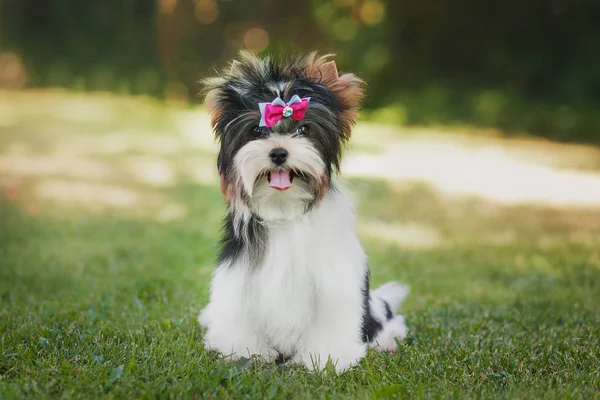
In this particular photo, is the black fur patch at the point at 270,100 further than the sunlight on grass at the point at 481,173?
No

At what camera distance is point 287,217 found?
137 inches

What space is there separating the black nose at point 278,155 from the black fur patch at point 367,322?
2.93 feet

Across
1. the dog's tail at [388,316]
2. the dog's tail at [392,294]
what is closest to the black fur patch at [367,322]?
the dog's tail at [388,316]

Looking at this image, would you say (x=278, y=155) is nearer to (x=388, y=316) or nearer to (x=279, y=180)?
(x=279, y=180)

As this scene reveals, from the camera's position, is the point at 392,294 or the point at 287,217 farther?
the point at 392,294

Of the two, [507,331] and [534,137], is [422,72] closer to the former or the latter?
[534,137]

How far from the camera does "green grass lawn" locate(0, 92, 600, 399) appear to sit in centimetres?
347

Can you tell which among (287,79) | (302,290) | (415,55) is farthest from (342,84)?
(415,55)

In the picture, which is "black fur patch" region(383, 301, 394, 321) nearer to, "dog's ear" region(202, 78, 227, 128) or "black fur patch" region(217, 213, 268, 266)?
"black fur patch" region(217, 213, 268, 266)

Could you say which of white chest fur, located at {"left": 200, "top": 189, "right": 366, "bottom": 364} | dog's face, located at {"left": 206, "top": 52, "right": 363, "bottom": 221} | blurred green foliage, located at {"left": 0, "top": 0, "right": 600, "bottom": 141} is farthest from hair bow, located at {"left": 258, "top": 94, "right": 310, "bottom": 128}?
blurred green foliage, located at {"left": 0, "top": 0, "right": 600, "bottom": 141}

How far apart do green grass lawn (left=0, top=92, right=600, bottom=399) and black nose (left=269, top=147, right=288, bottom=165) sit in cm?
110

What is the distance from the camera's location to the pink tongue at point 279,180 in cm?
333

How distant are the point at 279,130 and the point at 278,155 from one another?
18 cm

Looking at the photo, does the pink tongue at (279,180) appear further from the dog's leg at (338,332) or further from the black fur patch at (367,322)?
the black fur patch at (367,322)
